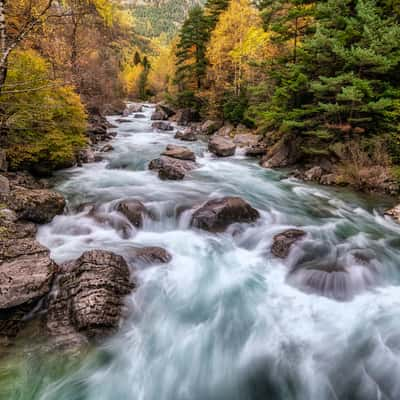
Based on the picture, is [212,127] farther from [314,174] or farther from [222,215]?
[222,215]

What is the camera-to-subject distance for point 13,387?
3.72 m

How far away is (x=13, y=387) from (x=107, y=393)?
117 cm

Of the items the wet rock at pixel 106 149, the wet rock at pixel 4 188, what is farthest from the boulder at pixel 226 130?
the wet rock at pixel 4 188

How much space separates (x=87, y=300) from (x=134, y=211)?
3822 millimetres

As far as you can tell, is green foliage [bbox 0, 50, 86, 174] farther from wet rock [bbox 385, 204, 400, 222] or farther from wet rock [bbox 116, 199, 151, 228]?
wet rock [bbox 385, 204, 400, 222]

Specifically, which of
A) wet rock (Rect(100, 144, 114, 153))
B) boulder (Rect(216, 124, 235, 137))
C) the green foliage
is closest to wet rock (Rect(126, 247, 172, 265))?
the green foliage

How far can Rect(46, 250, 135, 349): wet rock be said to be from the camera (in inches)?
171

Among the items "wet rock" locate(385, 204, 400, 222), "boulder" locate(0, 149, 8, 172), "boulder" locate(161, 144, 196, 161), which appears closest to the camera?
"wet rock" locate(385, 204, 400, 222)

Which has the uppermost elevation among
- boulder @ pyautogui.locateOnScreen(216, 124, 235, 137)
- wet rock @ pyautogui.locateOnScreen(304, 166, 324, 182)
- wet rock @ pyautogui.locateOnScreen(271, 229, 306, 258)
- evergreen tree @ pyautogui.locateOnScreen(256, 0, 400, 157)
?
evergreen tree @ pyautogui.locateOnScreen(256, 0, 400, 157)

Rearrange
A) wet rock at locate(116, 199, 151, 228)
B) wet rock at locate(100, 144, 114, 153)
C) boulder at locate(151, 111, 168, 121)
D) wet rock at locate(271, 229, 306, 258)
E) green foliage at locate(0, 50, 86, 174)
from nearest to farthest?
wet rock at locate(271, 229, 306, 258) → wet rock at locate(116, 199, 151, 228) → green foliage at locate(0, 50, 86, 174) → wet rock at locate(100, 144, 114, 153) → boulder at locate(151, 111, 168, 121)

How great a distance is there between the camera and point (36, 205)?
286 inches

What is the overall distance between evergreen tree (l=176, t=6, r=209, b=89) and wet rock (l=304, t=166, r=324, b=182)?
850 inches

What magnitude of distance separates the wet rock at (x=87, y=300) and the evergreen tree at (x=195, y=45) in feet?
93.9

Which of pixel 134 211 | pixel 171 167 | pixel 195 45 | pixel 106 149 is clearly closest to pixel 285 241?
pixel 134 211
